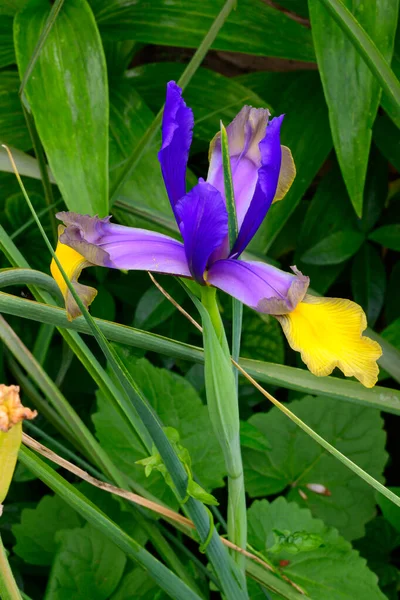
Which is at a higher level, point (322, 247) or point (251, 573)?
point (322, 247)

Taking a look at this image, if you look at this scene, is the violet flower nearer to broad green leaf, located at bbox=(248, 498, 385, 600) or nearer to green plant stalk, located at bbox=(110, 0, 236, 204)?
green plant stalk, located at bbox=(110, 0, 236, 204)

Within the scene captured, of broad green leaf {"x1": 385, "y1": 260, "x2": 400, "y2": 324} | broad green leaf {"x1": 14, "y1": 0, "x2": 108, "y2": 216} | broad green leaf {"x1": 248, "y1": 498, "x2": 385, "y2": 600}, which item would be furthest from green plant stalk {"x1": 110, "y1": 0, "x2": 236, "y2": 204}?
broad green leaf {"x1": 385, "y1": 260, "x2": 400, "y2": 324}

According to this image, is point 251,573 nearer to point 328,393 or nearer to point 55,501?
point 328,393

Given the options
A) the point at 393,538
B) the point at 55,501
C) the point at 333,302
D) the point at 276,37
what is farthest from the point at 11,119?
the point at 393,538

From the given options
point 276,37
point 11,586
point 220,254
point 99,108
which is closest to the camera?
point 11,586

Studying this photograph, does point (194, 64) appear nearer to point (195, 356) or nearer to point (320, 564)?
point (195, 356)
